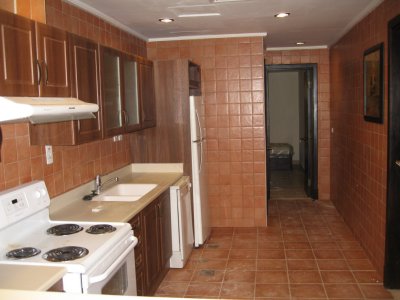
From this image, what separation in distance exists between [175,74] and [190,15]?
24.9 inches

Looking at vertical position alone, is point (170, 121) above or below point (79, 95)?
below

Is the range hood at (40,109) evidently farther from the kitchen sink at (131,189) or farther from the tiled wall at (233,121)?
the tiled wall at (233,121)

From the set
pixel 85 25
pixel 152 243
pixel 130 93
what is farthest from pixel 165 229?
pixel 85 25

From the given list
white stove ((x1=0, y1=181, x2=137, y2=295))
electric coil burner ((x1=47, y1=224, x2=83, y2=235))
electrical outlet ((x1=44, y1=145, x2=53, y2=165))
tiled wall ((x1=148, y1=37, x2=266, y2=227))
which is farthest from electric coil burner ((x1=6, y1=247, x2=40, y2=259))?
tiled wall ((x1=148, y1=37, x2=266, y2=227))

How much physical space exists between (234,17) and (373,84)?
144 centimetres

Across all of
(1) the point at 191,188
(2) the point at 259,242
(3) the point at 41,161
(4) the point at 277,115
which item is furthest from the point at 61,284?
(4) the point at 277,115

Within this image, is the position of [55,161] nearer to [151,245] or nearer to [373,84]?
[151,245]

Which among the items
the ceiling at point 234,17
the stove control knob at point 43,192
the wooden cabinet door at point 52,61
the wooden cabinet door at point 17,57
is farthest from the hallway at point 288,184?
the wooden cabinet door at point 17,57

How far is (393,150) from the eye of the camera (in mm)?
3455

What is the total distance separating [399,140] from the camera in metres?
3.43

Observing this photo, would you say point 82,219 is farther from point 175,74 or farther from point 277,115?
point 277,115

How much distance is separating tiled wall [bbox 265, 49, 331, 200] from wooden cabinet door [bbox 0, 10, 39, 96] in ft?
16.3

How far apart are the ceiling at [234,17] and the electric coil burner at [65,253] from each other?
6.60 feet

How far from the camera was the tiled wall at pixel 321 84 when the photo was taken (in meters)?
6.67
